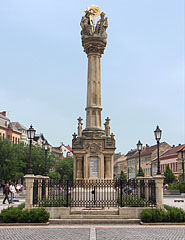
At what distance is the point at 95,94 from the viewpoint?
2334 centimetres

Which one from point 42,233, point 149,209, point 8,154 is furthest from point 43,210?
point 8,154

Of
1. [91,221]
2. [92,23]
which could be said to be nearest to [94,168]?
[91,221]

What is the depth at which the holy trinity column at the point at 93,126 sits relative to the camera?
859 inches

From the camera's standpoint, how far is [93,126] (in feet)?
75.8

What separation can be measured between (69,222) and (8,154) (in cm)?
3963

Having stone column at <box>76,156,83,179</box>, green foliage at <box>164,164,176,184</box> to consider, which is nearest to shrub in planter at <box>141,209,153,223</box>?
stone column at <box>76,156,83,179</box>

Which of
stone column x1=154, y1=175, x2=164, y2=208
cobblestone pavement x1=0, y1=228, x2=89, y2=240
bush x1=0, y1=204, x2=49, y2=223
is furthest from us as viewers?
stone column x1=154, y1=175, x2=164, y2=208

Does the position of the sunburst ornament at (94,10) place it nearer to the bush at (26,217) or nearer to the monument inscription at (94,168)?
the monument inscription at (94,168)

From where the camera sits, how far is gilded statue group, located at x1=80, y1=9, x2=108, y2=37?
24.2 metres

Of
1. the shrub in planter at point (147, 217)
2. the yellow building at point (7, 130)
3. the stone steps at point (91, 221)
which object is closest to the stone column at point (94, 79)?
the stone steps at point (91, 221)

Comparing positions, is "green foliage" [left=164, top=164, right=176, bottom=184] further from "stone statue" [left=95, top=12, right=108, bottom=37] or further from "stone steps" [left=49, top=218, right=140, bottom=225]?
"stone steps" [left=49, top=218, right=140, bottom=225]

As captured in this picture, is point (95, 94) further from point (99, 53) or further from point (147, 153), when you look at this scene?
point (147, 153)

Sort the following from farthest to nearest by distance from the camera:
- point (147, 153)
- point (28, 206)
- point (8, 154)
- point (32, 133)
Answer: point (147, 153), point (8, 154), point (32, 133), point (28, 206)

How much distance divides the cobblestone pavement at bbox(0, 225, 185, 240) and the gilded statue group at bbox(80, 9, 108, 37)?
15.4 metres
